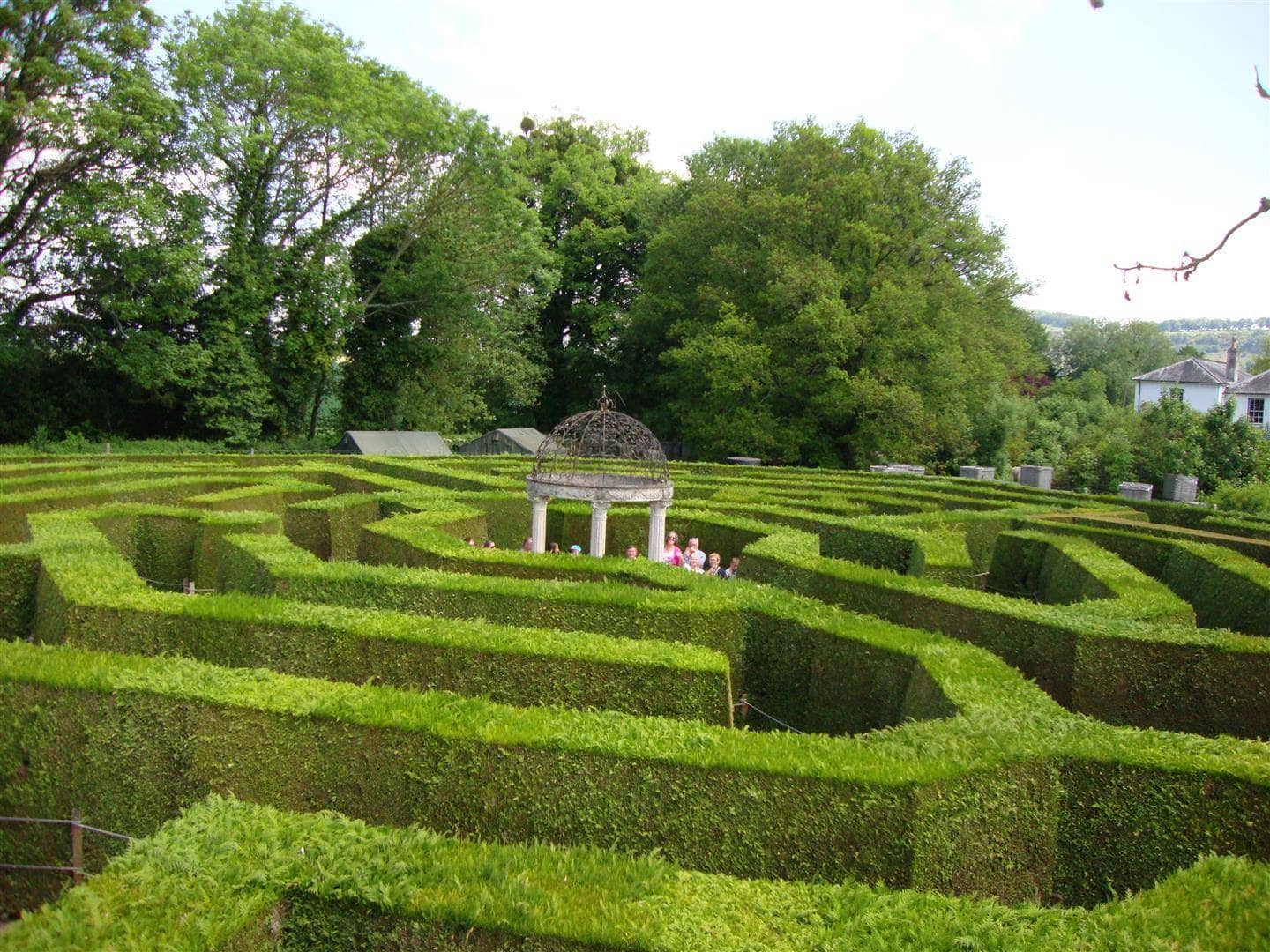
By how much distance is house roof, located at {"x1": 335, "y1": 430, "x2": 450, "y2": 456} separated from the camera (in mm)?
41781

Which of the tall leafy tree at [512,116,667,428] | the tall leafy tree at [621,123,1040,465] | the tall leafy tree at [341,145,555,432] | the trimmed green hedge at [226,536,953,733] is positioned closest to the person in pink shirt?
the trimmed green hedge at [226,536,953,733]

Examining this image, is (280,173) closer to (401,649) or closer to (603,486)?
(603,486)

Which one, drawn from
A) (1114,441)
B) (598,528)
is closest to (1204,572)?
(598,528)

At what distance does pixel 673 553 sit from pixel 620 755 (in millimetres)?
11347

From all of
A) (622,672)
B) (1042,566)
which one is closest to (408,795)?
(622,672)

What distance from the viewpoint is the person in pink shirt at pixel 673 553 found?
61.0ft

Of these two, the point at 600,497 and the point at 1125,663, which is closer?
the point at 1125,663

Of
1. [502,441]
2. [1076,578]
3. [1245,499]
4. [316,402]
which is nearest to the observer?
[1076,578]

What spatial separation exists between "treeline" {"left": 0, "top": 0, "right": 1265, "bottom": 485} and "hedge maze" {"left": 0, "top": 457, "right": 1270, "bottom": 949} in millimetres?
26354

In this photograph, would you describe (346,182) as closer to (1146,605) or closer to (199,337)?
(199,337)

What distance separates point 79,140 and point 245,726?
37113 millimetres

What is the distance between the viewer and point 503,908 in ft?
17.8

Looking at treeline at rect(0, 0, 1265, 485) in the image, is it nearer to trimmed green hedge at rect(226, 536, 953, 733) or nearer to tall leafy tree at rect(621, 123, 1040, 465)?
tall leafy tree at rect(621, 123, 1040, 465)

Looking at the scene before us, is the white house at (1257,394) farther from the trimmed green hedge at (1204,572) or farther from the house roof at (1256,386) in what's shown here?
the trimmed green hedge at (1204,572)
